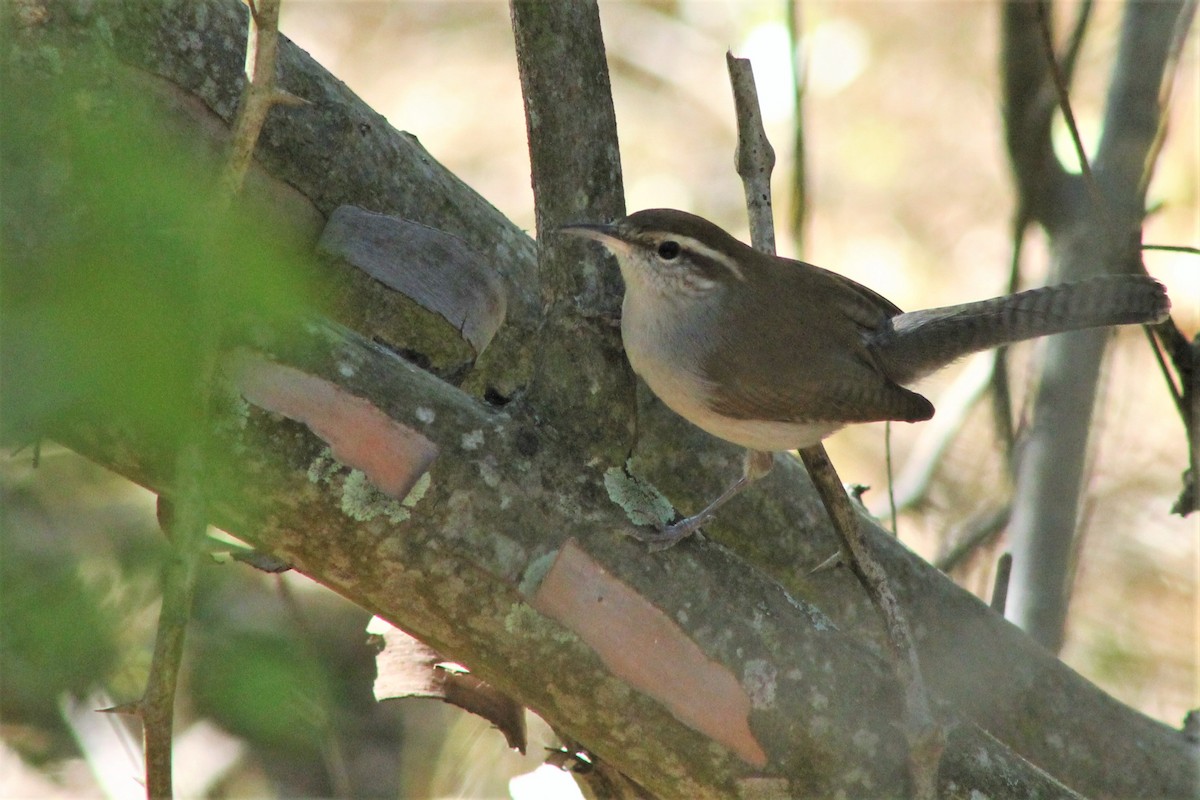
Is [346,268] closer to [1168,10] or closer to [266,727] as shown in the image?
[266,727]

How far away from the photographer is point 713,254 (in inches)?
133

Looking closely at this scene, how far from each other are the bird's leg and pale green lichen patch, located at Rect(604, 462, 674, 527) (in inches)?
1.3

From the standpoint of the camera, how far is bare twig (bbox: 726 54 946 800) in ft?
7.95

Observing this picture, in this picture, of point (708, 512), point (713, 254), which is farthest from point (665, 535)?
point (713, 254)

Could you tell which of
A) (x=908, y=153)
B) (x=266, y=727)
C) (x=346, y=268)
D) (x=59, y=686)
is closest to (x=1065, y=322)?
(x=346, y=268)

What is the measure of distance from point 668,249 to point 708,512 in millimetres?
843

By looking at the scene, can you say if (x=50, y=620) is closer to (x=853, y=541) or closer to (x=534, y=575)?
(x=534, y=575)

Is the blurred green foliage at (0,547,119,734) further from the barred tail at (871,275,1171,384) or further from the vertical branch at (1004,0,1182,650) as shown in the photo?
the vertical branch at (1004,0,1182,650)

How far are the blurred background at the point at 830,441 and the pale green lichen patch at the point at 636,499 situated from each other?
70 cm

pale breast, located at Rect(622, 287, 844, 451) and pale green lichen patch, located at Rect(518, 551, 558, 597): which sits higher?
pale breast, located at Rect(622, 287, 844, 451)

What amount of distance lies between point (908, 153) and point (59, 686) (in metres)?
8.19

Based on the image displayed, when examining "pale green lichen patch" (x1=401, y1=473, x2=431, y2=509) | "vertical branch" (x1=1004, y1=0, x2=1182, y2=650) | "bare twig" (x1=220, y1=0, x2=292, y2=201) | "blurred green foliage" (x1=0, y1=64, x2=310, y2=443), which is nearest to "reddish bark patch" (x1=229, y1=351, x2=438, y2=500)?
"pale green lichen patch" (x1=401, y1=473, x2=431, y2=509)

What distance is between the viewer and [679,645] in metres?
2.37

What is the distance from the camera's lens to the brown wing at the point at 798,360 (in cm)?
322
